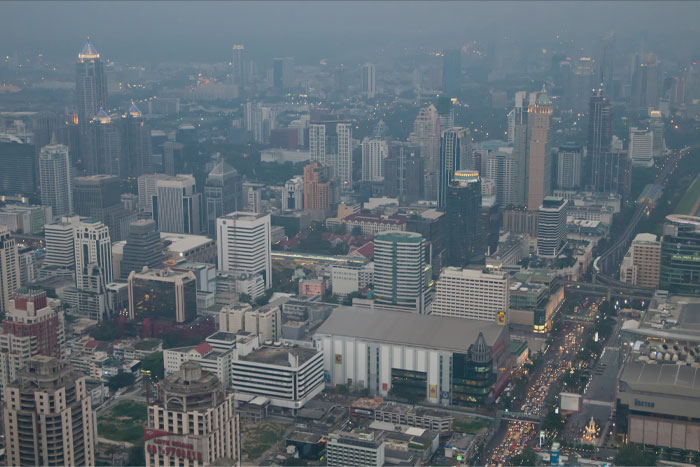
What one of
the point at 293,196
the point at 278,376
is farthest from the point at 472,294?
the point at 293,196

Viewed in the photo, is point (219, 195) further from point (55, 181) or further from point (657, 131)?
point (657, 131)

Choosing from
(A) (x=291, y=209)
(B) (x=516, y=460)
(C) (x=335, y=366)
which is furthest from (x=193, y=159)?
(B) (x=516, y=460)

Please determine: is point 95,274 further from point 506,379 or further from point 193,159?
point 193,159

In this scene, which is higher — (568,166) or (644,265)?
(568,166)

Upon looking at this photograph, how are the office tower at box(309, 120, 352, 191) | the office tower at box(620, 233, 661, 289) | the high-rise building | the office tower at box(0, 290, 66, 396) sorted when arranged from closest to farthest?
the high-rise building, the office tower at box(0, 290, 66, 396), the office tower at box(620, 233, 661, 289), the office tower at box(309, 120, 352, 191)

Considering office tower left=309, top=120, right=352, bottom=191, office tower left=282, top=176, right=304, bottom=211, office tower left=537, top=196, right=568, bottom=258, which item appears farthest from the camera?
office tower left=309, top=120, right=352, bottom=191

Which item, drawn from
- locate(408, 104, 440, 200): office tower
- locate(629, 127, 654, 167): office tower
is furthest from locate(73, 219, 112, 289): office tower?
locate(629, 127, 654, 167): office tower

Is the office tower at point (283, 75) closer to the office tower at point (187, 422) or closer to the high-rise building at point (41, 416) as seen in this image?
the high-rise building at point (41, 416)

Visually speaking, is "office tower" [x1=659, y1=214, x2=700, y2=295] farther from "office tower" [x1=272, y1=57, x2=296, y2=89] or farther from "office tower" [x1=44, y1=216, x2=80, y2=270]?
"office tower" [x1=272, y1=57, x2=296, y2=89]
